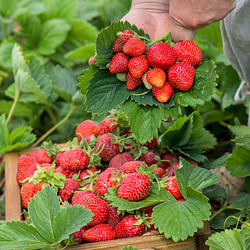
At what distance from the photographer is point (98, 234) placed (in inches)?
43.3

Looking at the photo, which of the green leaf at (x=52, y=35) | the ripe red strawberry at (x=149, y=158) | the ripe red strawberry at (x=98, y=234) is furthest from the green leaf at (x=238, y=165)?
the green leaf at (x=52, y=35)

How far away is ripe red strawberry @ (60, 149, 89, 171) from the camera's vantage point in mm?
1277

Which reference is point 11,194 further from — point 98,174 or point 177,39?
point 177,39

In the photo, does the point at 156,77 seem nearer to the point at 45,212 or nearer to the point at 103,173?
the point at 103,173

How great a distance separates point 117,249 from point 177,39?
58cm

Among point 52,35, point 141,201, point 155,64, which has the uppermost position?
point 155,64

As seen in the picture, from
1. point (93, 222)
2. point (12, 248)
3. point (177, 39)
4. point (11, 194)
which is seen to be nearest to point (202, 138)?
point (177, 39)

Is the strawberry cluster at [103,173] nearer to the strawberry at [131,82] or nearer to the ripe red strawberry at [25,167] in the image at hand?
the ripe red strawberry at [25,167]

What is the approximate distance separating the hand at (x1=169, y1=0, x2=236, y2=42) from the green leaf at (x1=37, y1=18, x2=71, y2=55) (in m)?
1.19

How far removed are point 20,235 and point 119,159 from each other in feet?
1.21

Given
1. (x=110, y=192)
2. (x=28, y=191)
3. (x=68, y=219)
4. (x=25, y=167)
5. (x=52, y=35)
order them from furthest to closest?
(x=52, y=35), (x=25, y=167), (x=28, y=191), (x=110, y=192), (x=68, y=219)

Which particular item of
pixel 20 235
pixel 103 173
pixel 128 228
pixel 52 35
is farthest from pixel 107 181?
pixel 52 35

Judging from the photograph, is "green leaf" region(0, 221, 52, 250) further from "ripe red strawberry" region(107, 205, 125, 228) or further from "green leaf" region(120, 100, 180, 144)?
"green leaf" region(120, 100, 180, 144)

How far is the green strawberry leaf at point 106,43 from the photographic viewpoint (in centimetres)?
113
